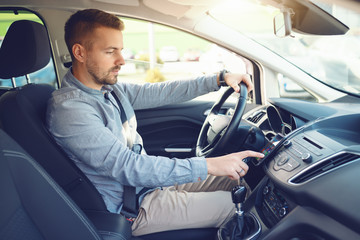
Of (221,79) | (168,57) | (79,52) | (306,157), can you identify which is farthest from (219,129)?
(168,57)

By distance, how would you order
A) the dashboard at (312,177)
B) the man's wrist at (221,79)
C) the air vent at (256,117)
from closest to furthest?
the dashboard at (312,177)
the man's wrist at (221,79)
the air vent at (256,117)

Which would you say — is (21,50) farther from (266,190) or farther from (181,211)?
(266,190)

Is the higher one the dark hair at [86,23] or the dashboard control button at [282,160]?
the dark hair at [86,23]

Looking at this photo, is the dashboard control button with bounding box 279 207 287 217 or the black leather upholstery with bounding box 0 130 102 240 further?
the dashboard control button with bounding box 279 207 287 217

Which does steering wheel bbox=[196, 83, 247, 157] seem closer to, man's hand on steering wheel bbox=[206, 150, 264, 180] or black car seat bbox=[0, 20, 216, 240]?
man's hand on steering wheel bbox=[206, 150, 264, 180]

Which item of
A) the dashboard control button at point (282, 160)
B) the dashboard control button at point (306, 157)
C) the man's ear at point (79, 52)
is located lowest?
the dashboard control button at point (282, 160)

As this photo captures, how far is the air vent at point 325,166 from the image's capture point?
1.15 m

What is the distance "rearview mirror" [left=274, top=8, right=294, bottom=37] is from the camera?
149 centimetres

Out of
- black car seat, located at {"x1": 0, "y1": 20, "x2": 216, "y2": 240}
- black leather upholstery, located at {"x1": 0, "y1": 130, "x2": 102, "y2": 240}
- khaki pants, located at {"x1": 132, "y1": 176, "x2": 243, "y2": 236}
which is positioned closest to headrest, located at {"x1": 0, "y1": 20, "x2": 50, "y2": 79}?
black car seat, located at {"x1": 0, "y1": 20, "x2": 216, "y2": 240}

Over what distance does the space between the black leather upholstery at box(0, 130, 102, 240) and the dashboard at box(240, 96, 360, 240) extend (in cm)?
73

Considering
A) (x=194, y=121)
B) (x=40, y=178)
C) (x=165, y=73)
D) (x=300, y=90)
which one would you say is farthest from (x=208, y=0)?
(x=165, y=73)

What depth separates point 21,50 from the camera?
1.49 m

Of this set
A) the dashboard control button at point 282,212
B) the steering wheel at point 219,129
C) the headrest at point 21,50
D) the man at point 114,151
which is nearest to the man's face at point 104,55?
the man at point 114,151

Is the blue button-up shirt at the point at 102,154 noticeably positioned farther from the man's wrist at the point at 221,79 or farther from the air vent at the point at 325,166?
the man's wrist at the point at 221,79
